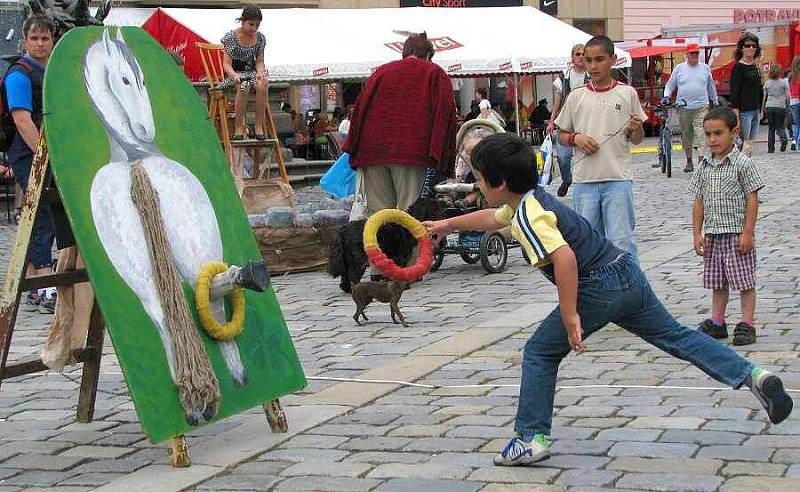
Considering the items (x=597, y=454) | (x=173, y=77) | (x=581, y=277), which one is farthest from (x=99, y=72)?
(x=597, y=454)

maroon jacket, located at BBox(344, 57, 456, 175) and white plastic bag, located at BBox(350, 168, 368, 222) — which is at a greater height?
maroon jacket, located at BBox(344, 57, 456, 175)

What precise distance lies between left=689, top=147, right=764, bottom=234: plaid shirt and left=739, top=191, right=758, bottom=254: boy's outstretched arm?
3cm

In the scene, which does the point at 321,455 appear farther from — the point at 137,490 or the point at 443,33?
the point at 443,33

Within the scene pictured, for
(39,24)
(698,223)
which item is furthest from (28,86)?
(698,223)

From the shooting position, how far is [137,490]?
465 centimetres

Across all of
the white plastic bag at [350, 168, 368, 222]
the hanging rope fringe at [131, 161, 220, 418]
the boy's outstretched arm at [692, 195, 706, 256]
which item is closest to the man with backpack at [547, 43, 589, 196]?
the white plastic bag at [350, 168, 368, 222]

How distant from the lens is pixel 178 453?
193 inches

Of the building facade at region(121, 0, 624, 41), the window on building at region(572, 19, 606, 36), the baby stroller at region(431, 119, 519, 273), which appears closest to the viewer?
the baby stroller at region(431, 119, 519, 273)

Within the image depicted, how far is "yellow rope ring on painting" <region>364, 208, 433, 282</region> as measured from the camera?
573 cm

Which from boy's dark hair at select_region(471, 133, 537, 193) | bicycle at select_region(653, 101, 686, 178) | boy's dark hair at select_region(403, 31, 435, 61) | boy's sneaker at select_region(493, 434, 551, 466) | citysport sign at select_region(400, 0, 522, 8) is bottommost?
bicycle at select_region(653, 101, 686, 178)

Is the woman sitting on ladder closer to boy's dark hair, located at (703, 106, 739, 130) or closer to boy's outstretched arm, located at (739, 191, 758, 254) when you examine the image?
boy's dark hair, located at (703, 106, 739, 130)

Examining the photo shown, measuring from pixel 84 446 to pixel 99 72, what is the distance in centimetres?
152

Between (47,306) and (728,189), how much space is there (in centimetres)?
498

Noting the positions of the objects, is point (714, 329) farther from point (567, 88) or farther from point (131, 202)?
point (567, 88)
